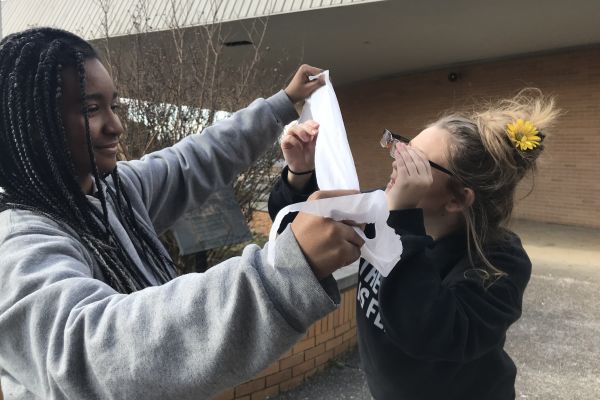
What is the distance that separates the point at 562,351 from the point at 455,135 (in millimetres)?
3426

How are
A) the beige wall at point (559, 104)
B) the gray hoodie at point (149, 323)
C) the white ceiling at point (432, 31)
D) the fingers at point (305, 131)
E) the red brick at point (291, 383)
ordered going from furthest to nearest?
1. the beige wall at point (559, 104)
2. the white ceiling at point (432, 31)
3. the red brick at point (291, 383)
4. the fingers at point (305, 131)
5. the gray hoodie at point (149, 323)

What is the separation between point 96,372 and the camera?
80 cm

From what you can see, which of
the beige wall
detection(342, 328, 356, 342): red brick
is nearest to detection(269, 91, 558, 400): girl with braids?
detection(342, 328, 356, 342): red brick

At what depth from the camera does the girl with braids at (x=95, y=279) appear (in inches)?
29.6

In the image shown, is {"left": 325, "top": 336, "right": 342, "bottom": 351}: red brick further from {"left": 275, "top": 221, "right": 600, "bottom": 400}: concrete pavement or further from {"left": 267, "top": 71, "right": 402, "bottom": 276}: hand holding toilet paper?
{"left": 267, "top": 71, "right": 402, "bottom": 276}: hand holding toilet paper

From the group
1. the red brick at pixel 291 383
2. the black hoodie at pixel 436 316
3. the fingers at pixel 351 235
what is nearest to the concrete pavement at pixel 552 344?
the red brick at pixel 291 383

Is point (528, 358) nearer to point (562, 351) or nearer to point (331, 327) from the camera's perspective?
point (562, 351)

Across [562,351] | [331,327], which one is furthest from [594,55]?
[331,327]

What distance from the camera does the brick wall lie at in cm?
319

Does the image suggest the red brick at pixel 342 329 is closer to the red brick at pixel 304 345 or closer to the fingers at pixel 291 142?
the red brick at pixel 304 345

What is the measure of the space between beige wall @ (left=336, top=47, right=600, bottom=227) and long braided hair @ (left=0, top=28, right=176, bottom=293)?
852 centimetres

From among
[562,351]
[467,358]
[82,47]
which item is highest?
[82,47]

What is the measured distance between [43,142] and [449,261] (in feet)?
4.22

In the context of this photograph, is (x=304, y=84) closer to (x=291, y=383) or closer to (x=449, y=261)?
(x=449, y=261)
